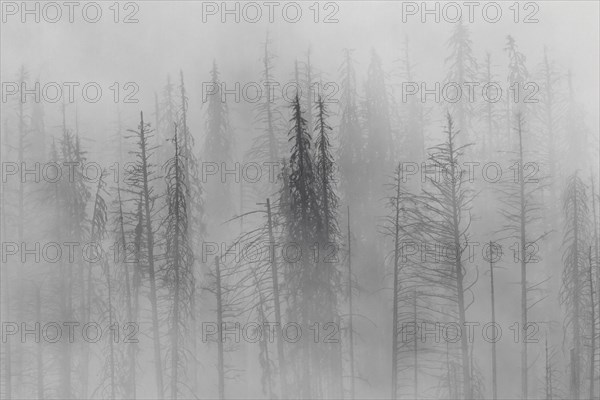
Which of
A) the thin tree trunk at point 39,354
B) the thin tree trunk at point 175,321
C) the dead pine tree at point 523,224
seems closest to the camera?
the thin tree trunk at point 175,321

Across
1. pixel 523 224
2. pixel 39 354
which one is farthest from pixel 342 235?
pixel 39 354

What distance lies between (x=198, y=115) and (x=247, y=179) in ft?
27.1

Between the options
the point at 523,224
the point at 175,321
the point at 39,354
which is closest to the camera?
the point at 175,321

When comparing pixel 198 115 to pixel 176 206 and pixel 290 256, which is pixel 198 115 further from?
pixel 290 256

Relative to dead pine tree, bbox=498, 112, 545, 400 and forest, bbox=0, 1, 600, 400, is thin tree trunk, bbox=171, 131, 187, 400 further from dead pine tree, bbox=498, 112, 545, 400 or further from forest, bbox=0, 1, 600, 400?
dead pine tree, bbox=498, 112, 545, 400

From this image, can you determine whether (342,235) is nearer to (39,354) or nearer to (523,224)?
(523,224)

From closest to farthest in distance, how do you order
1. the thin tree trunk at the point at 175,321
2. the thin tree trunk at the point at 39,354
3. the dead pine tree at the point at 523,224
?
the thin tree trunk at the point at 175,321
the dead pine tree at the point at 523,224
the thin tree trunk at the point at 39,354

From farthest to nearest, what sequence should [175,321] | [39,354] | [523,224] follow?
[39,354] → [523,224] → [175,321]

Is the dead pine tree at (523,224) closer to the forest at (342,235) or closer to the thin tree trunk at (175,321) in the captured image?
the forest at (342,235)

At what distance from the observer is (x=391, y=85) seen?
4447cm

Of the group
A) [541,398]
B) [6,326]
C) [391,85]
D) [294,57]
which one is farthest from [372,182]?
[6,326]

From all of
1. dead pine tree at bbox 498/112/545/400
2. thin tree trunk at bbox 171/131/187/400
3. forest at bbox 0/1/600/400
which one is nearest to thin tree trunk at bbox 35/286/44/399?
forest at bbox 0/1/600/400

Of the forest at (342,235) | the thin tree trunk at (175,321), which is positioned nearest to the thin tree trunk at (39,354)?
the forest at (342,235)

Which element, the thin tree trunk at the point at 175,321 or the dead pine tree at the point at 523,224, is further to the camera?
the dead pine tree at the point at 523,224
